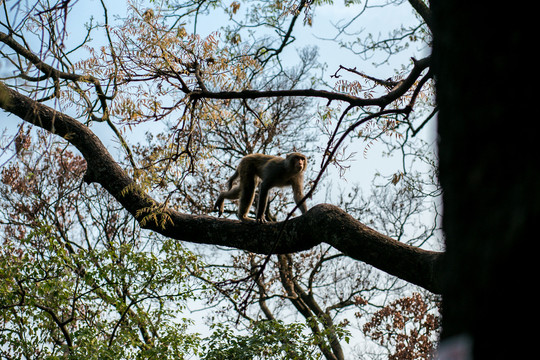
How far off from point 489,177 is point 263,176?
6.45 metres

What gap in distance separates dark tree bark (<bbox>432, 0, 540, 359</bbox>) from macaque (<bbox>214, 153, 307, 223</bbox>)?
19.0ft

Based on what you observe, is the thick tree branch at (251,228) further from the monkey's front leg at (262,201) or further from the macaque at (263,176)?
the macaque at (263,176)

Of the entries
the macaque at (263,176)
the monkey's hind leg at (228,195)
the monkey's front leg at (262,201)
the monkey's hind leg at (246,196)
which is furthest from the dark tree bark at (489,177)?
the monkey's hind leg at (228,195)

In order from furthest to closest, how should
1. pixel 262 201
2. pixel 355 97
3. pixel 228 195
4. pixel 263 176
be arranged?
pixel 228 195 → pixel 263 176 → pixel 262 201 → pixel 355 97

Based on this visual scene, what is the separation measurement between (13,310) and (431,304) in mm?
9509

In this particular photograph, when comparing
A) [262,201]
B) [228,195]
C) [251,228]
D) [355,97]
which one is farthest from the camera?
[228,195]

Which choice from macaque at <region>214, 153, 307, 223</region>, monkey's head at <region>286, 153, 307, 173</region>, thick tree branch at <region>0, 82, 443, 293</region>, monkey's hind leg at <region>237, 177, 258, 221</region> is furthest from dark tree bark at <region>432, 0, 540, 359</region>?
monkey's head at <region>286, 153, 307, 173</region>

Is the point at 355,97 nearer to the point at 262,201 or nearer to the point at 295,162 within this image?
the point at 262,201

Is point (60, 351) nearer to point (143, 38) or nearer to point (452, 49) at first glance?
point (143, 38)

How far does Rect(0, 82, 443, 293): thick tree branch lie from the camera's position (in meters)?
3.58

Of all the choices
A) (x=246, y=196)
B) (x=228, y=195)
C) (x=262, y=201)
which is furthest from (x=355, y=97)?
(x=228, y=195)

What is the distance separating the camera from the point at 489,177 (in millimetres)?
871

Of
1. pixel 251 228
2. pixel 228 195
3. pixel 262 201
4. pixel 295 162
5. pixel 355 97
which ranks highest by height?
pixel 295 162

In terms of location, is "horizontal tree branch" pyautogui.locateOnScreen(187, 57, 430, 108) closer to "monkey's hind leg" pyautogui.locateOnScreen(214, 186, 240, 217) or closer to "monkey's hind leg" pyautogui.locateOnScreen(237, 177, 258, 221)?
"monkey's hind leg" pyautogui.locateOnScreen(237, 177, 258, 221)
